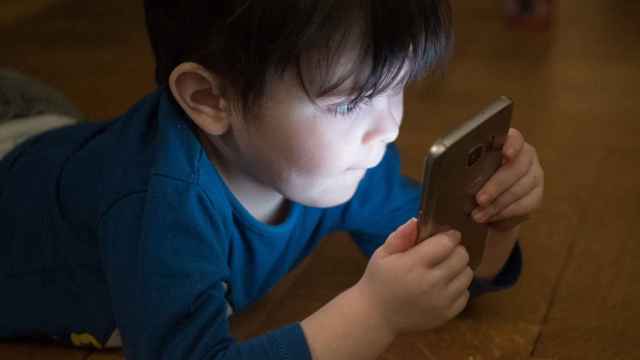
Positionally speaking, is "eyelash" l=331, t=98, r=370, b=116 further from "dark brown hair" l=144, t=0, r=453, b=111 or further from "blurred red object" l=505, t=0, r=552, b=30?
"blurred red object" l=505, t=0, r=552, b=30

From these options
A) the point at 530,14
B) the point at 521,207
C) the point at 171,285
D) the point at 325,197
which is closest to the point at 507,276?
the point at 521,207

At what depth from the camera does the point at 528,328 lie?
0.83 metres

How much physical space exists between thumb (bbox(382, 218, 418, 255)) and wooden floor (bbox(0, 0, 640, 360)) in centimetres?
17

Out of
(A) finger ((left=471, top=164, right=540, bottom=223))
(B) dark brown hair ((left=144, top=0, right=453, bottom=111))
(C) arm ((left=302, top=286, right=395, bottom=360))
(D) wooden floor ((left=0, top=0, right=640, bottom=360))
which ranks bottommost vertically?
(D) wooden floor ((left=0, top=0, right=640, bottom=360))

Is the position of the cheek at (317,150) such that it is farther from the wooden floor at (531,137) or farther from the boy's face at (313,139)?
the wooden floor at (531,137)

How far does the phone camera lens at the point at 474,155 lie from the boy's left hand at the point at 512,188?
0.05 meters

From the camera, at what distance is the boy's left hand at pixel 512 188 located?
73 cm

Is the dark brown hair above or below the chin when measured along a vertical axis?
above

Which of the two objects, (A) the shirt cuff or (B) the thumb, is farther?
(A) the shirt cuff

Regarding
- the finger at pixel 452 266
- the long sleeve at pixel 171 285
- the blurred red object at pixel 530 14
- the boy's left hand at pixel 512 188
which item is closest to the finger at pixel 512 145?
the boy's left hand at pixel 512 188

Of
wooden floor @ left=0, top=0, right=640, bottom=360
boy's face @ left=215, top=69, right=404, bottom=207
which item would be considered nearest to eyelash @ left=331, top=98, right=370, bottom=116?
boy's face @ left=215, top=69, right=404, bottom=207

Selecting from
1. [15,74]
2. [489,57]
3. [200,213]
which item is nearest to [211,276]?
[200,213]

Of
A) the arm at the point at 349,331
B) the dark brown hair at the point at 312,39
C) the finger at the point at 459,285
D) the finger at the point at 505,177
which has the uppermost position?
the dark brown hair at the point at 312,39

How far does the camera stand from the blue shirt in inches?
26.9
